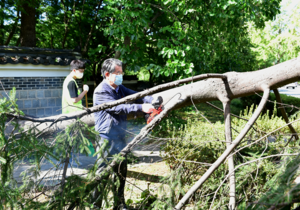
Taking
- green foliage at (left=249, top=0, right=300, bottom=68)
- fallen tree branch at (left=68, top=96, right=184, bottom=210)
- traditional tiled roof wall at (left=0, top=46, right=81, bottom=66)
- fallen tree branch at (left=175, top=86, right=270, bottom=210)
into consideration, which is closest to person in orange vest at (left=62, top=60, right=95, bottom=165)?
fallen tree branch at (left=68, top=96, right=184, bottom=210)

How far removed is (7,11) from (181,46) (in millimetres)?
7134

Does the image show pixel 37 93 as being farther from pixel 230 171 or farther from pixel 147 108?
pixel 230 171

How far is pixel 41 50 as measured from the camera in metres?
7.40

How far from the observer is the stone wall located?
6.91 m

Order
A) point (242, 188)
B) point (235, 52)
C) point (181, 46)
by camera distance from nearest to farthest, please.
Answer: point (242, 188)
point (181, 46)
point (235, 52)

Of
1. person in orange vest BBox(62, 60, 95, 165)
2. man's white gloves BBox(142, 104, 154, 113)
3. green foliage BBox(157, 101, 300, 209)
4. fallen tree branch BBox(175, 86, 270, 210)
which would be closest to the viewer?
fallen tree branch BBox(175, 86, 270, 210)

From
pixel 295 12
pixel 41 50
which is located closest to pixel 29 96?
pixel 41 50

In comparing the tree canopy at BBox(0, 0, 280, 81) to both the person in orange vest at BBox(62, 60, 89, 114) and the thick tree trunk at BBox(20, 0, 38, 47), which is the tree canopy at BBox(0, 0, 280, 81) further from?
the person in orange vest at BBox(62, 60, 89, 114)

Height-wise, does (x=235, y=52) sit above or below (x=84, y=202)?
above

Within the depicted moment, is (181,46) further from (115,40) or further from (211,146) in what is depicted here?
(211,146)

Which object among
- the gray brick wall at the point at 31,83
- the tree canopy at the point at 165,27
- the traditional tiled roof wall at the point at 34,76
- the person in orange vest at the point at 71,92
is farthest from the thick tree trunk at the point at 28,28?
the person in orange vest at the point at 71,92

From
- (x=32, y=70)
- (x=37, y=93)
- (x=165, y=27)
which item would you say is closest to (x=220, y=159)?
(x=165, y=27)

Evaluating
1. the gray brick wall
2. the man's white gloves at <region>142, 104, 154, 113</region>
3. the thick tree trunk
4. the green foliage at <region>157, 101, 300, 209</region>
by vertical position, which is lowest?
the green foliage at <region>157, 101, 300, 209</region>

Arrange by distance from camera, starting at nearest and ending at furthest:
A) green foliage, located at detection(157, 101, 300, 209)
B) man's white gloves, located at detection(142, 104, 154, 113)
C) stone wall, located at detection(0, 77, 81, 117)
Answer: green foliage, located at detection(157, 101, 300, 209) < man's white gloves, located at detection(142, 104, 154, 113) < stone wall, located at detection(0, 77, 81, 117)
